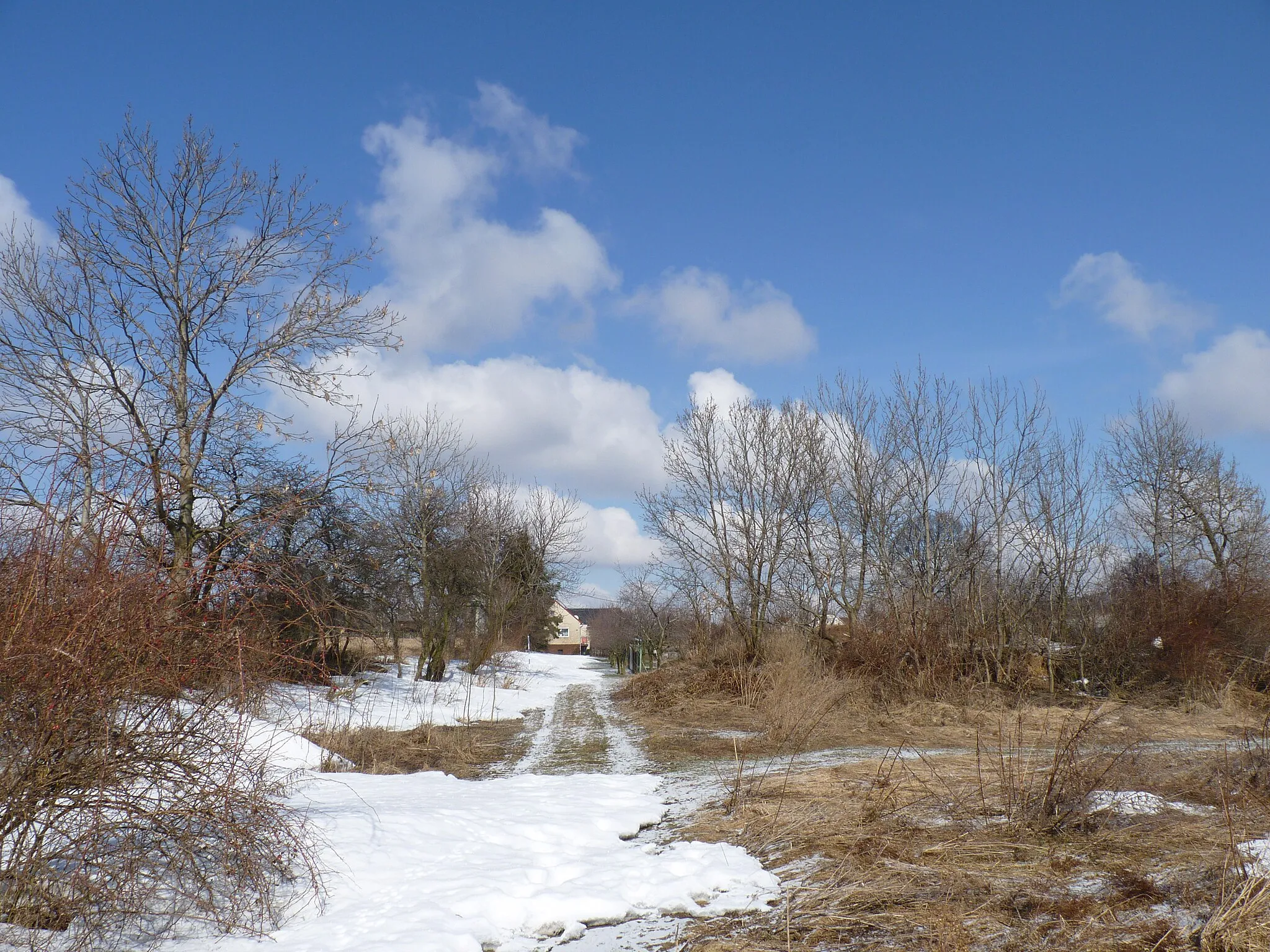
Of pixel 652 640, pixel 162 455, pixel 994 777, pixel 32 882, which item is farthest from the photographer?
pixel 652 640

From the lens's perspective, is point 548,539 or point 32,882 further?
point 548,539

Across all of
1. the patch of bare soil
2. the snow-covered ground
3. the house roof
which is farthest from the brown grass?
the house roof

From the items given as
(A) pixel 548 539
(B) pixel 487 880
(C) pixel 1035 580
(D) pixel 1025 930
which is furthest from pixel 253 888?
(A) pixel 548 539

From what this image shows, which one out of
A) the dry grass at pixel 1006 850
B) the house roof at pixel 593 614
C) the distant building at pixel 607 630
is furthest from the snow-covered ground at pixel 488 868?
the house roof at pixel 593 614

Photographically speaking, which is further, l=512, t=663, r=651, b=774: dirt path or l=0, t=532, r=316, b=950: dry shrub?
l=512, t=663, r=651, b=774: dirt path

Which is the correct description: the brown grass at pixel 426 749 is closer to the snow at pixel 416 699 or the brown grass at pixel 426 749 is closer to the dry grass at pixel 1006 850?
the snow at pixel 416 699

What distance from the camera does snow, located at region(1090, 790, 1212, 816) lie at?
524cm

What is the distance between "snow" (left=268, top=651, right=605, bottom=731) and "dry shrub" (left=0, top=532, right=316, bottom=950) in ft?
2.84

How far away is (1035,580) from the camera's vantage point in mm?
18969

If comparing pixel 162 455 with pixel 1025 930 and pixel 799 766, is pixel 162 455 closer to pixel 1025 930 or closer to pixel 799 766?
pixel 799 766

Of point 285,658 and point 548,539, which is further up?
point 548,539

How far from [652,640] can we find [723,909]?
3217 centimetres

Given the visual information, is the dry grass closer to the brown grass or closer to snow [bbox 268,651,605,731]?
snow [bbox 268,651,605,731]

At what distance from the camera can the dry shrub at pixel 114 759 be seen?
3.42 meters
